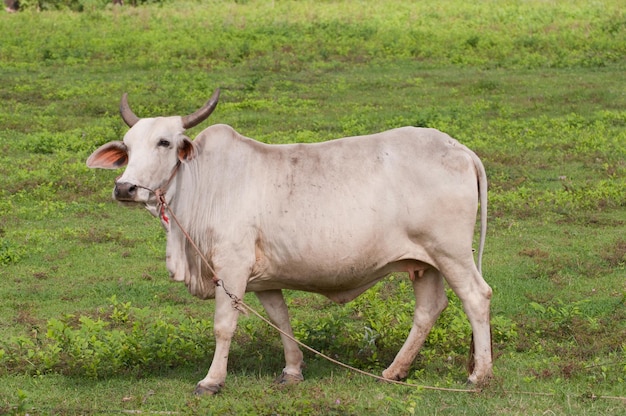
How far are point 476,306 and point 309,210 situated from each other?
1071 mm

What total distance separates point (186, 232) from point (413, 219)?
1261 mm

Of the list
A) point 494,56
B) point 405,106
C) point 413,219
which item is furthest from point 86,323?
point 494,56

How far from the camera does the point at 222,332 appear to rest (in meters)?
5.74

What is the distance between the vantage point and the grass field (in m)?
5.88

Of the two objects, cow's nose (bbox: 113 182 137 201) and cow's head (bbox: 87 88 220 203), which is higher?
cow's head (bbox: 87 88 220 203)

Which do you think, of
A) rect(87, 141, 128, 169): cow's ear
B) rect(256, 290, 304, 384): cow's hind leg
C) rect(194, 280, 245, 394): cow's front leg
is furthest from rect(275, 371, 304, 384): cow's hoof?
rect(87, 141, 128, 169): cow's ear

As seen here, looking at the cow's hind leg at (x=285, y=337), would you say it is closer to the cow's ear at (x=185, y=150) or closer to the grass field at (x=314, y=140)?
the grass field at (x=314, y=140)

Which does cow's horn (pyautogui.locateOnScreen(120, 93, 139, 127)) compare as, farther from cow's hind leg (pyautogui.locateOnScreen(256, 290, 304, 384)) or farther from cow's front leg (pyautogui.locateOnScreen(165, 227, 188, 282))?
cow's hind leg (pyautogui.locateOnScreen(256, 290, 304, 384))

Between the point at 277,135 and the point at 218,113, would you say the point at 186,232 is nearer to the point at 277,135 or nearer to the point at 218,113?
the point at 277,135

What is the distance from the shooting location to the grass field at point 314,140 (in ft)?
19.3

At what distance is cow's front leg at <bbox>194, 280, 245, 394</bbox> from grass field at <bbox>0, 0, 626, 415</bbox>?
0.10 m

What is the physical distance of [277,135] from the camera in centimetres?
1277

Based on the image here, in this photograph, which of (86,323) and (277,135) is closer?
(86,323)

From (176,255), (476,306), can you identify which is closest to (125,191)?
(176,255)
